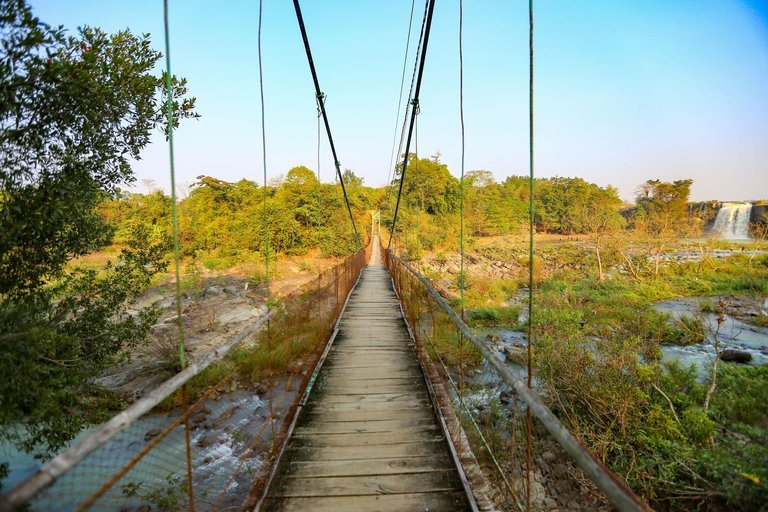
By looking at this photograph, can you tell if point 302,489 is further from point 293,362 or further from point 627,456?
point 293,362

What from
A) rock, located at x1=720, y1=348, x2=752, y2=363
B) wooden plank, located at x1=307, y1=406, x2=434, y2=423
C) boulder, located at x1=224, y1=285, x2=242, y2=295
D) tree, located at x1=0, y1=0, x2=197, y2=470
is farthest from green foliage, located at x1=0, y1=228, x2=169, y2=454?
rock, located at x1=720, y1=348, x2=752, y2=363

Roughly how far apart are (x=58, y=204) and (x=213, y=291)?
10537mm

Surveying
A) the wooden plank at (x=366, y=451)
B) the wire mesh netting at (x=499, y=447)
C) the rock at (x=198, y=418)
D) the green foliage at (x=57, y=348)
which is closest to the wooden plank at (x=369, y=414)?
the wire mesh netting at (x=499, y=447)

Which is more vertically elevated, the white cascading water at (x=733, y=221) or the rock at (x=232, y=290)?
the white cascading water at (x=733, y=221)

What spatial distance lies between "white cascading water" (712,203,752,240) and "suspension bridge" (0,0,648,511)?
1191 inches

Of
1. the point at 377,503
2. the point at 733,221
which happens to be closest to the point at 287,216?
the point at 377,503

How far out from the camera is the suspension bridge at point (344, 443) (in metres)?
1.51

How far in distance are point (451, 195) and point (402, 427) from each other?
29.1 m

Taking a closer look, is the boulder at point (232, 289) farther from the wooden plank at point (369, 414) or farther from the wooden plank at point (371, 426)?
the wooden plank at point (371, 426)

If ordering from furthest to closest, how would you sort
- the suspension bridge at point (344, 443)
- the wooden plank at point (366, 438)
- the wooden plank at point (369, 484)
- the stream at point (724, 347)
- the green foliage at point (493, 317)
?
the green foliage at point (493, 317)
the stream at point (724, 347)
the wooden plank at point (366, 438)
the wooden plank at point (369, 484)
the suspension bridge at point (344, 443)

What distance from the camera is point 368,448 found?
2285 mm

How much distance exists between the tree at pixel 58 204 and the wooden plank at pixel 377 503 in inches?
56.0

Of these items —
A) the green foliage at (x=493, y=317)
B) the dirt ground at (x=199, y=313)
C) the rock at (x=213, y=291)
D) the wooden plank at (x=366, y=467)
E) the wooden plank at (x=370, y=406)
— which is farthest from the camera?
the rock at (x=213, y=291)

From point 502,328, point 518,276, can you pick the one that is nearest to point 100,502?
point 502,328
